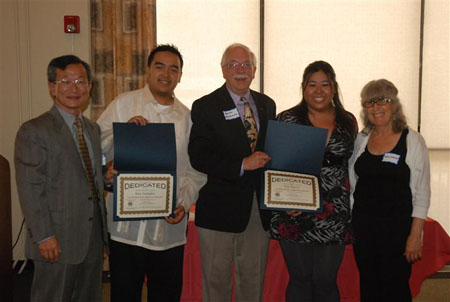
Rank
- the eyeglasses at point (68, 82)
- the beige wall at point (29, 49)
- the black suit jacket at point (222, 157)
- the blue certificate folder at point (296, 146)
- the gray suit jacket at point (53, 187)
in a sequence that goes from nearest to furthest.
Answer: the gray suit jacket at point (53, 187) < the eyeglasses at point (68, 82) < the blue certificate folder at point (296, 146) < the black suit jacket at point (222, 157) < the beige wall at point (29, 49)

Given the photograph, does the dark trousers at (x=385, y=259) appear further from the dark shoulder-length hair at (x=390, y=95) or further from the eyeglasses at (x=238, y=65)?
the eyeglasses at (x=238, y=65)

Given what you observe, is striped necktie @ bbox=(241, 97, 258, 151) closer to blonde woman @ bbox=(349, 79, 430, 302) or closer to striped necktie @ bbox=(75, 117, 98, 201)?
blonde woman @ bbox=(349, 79, 430, 302)

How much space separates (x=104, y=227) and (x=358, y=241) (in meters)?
1.46

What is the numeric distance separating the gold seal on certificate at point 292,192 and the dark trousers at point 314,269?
0.26 m

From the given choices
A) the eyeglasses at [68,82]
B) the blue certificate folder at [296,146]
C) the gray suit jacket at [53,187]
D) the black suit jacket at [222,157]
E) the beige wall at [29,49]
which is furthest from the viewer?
the beige wall at [29,49]

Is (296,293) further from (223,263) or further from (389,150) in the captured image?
(389,150)

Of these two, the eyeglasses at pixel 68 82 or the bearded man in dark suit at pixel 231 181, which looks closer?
the eyeglasses at pixel 68 82

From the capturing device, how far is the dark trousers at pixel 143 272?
2.33 meters

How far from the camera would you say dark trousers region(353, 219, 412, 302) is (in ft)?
7.77

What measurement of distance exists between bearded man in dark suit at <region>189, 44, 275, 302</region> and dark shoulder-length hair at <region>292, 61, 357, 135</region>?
199mm

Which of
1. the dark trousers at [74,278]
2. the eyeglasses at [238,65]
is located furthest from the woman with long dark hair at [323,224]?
the dark trousers at [74,278]

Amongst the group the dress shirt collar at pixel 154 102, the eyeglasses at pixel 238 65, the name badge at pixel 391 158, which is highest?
the eyeglasses at pixel 238 65

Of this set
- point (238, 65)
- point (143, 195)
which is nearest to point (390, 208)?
point (238, 65)

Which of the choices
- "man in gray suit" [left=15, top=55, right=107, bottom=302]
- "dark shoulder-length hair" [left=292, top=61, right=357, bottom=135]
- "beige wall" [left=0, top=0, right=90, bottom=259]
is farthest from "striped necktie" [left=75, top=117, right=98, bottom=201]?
"beige wall" [left=0, top=0, right=90, bottom=259]
